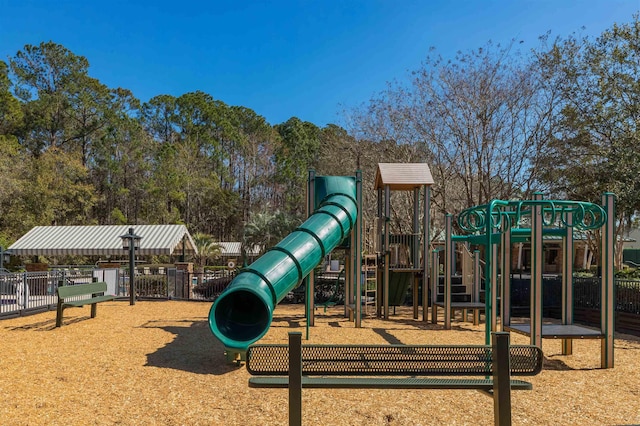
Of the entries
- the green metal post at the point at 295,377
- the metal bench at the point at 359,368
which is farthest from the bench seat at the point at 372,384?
the green metal post at the point at 295,377

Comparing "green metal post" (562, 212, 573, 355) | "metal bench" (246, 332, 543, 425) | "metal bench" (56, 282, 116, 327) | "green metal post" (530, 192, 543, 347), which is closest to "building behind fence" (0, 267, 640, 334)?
"metal bench" (56, 282, 116, 327)

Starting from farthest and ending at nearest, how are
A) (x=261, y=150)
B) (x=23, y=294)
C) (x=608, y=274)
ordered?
(x=261, y=150), (x=23, y=294), (x=608, y=274)

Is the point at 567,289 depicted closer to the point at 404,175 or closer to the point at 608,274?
the point at 608,274

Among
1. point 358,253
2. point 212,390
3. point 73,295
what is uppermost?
point 358,253

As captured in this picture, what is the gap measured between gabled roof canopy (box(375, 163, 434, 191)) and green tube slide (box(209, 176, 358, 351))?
124 inches

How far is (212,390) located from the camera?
613 cm

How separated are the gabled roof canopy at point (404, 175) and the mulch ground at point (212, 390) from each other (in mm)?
3883

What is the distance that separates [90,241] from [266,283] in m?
23.1

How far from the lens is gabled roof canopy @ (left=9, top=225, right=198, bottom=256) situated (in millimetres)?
25391

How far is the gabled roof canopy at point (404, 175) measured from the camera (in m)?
12.6

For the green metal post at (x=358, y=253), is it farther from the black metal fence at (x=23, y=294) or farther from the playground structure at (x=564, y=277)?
the black metal fence at (x=23, y=294)

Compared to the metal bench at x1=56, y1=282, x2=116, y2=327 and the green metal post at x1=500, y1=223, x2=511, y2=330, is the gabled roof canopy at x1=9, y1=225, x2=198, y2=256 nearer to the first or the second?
the metal bench at x1=56, y1=282, x2=116, y2=327

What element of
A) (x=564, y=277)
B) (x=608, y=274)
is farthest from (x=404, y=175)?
(x=608, y=274)

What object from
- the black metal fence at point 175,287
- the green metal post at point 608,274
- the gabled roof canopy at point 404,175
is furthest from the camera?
the black metal fence at point 175,287
